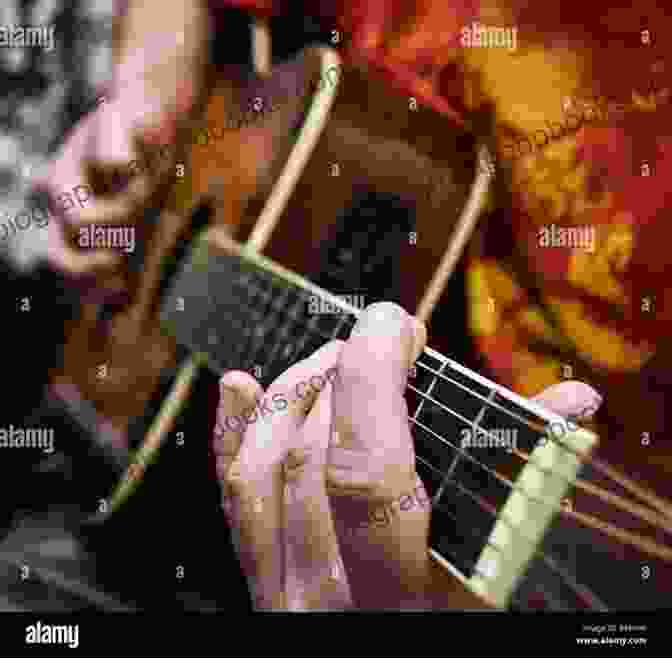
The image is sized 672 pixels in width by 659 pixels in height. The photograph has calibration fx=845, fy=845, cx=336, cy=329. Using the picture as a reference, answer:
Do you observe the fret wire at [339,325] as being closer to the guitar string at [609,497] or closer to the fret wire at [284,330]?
the fret wire at [284,330]

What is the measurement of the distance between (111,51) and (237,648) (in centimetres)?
60

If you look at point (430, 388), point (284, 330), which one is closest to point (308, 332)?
point (284, 330)

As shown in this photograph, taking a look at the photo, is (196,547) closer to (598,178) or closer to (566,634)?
(566,634)

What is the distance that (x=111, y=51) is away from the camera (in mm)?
872

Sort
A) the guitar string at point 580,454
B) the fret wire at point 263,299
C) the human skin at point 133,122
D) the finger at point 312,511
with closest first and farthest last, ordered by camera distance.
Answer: the guitar string at point 580,454, the finger at point 312,511, the fret wire at point 263,299, the human skin at point 133,122

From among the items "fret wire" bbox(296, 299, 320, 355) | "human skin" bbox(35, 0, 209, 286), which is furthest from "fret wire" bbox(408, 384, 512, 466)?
"human skin" bbox(35, 0, 209, 286)

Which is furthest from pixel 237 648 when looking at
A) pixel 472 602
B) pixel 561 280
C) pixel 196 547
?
pixel 561 280

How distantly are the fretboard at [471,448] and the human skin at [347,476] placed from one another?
0.02 metres

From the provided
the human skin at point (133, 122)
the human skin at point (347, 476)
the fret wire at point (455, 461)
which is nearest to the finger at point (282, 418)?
the human skin at point (347, 476)

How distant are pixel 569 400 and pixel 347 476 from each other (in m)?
0.18

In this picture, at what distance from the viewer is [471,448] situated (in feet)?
1.82

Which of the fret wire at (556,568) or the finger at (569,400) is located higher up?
the finger at (569,400)

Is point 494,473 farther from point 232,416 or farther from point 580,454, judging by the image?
point 232,416

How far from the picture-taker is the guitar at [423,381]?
0.52 m
